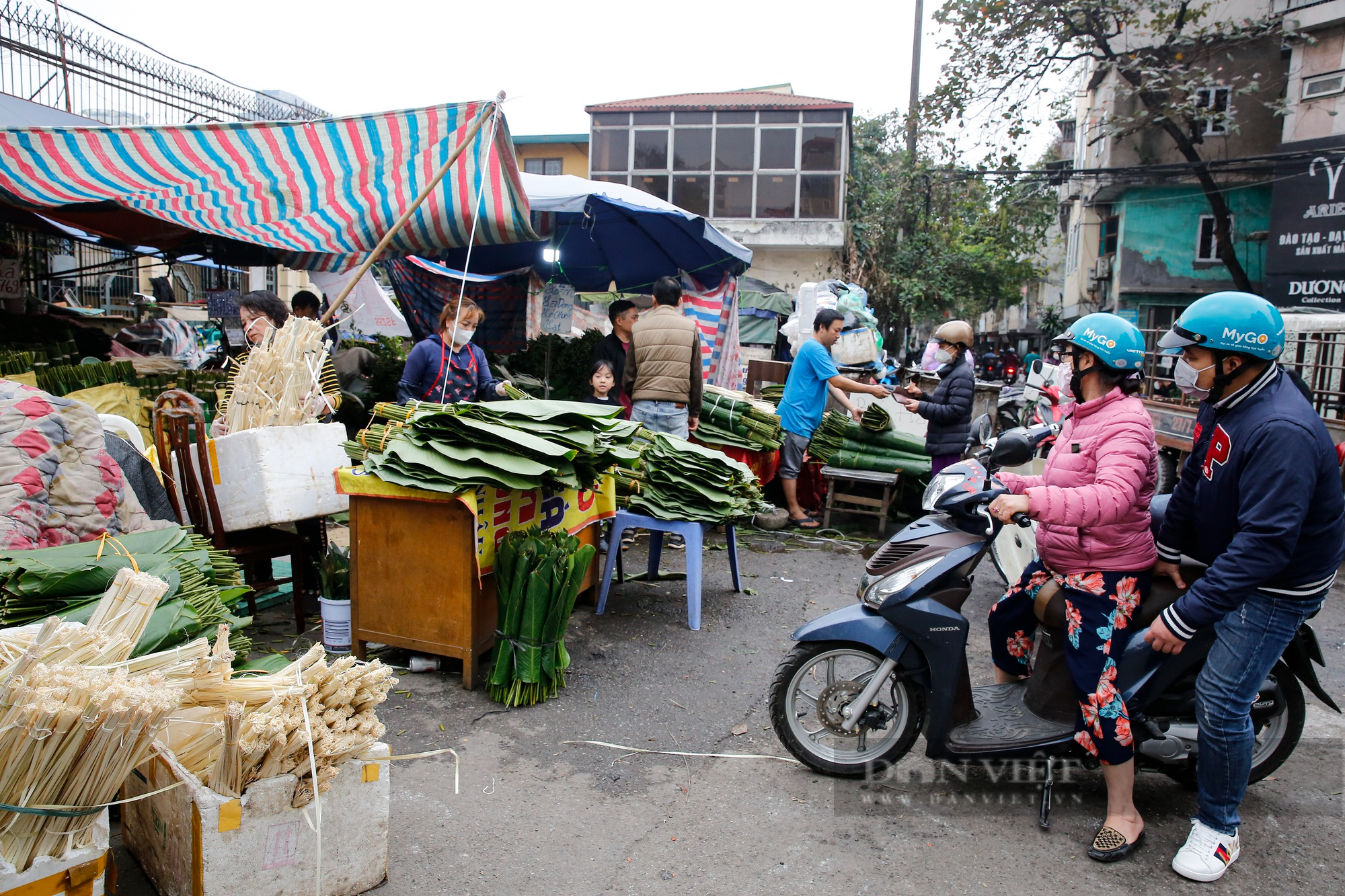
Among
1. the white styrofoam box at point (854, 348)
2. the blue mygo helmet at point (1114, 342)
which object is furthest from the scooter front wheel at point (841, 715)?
the white styrofoam box at point (854, 348)

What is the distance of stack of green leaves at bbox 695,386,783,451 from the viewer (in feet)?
25.8

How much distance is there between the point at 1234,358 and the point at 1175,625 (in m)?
0.88

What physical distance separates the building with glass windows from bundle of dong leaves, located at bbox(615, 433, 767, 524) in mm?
17548

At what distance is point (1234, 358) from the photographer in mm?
2801

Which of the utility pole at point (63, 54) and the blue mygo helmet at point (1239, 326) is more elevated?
the utility pole at point (63, 54)

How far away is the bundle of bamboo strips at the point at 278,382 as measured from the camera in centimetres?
455

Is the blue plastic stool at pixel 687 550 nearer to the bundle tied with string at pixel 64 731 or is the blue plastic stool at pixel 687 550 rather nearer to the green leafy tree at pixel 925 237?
the bundle tied with string at pixel 64 731

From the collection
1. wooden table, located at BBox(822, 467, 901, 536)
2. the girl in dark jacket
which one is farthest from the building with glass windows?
the girl in dark jacket

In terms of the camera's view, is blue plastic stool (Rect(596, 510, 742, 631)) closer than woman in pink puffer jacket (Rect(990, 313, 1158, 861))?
No

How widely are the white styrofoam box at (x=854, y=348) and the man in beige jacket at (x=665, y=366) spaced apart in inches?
215

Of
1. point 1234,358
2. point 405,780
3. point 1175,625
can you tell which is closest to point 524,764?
point 405,780

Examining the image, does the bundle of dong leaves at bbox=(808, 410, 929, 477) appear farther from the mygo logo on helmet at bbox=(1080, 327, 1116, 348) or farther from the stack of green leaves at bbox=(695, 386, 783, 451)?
the mygo logo on helmet at bbox=(1080, 327, 1116, 348)

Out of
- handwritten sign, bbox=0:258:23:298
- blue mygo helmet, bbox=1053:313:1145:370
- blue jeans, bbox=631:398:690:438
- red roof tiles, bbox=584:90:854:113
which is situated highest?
red roof tiles, bbox=584:90:854:113

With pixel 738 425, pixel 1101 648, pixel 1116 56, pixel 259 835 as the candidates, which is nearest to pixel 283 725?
pixel 259 835
